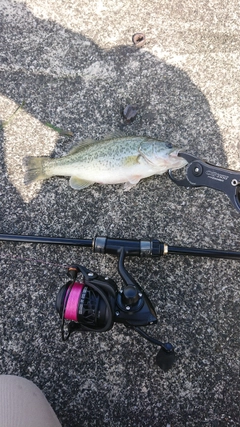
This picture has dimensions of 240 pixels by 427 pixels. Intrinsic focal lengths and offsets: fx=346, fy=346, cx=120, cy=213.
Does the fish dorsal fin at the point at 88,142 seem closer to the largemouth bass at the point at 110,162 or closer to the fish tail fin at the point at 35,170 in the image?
the largemouth bass at the point at 110,162

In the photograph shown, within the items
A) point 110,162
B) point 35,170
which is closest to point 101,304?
point 110,162

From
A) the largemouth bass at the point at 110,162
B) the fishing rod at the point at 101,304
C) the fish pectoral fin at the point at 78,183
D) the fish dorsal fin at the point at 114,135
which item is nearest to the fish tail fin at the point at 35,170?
the largemouth bass at the point at 110,162

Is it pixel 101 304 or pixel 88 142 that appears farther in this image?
pixel 88 142

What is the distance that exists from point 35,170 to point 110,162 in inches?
22.1

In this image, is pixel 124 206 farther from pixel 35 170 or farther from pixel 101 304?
pixel 101 304

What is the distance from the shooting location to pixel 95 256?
93.6 inches

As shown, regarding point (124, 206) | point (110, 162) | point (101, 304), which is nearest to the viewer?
point (101, 304)

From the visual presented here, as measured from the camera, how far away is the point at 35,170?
2.49 meters

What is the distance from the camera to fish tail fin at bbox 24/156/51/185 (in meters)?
2.48

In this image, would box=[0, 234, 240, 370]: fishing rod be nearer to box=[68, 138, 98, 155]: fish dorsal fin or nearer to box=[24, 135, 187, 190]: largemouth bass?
box=[24, 135, 187, 190]: largemouth bass

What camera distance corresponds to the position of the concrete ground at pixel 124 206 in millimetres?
2115

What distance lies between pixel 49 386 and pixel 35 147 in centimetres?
167

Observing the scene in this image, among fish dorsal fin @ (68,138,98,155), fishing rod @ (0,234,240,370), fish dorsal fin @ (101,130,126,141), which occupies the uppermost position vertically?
fish dorsal fin @ (101,130,126,141)

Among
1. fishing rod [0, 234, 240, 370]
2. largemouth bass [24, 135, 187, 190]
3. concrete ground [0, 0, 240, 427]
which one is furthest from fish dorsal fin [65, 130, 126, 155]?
fishing rod [0, 234, 240, 370]
